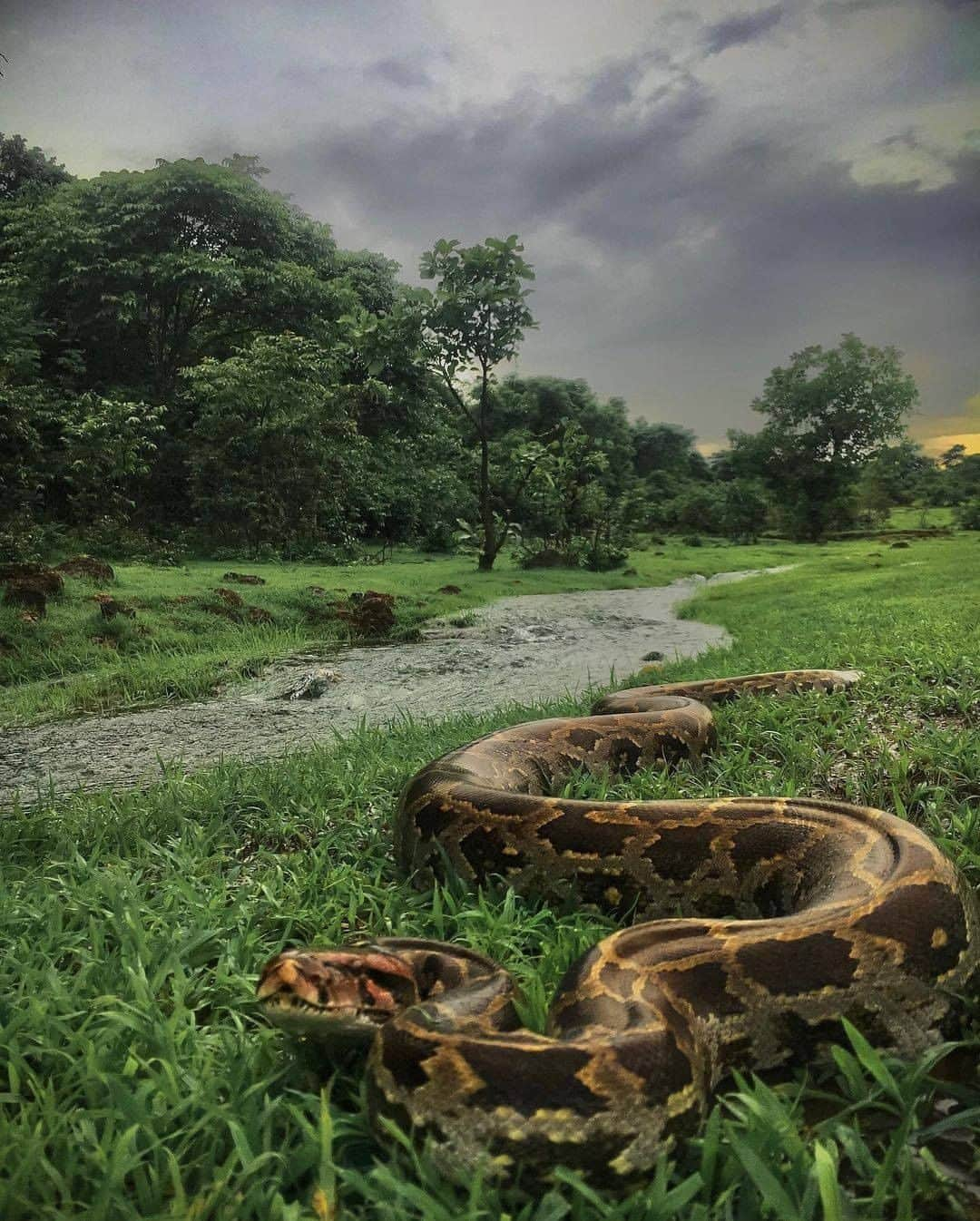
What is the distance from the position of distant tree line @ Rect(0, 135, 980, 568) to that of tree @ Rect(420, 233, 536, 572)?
0.01 m

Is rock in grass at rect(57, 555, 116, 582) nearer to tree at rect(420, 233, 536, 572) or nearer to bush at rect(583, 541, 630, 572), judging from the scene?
tree at rect(420, 233, 536, 572)

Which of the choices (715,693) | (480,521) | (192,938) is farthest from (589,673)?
(192,938)

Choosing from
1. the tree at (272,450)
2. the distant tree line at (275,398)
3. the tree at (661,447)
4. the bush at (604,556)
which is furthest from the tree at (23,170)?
the tree at (661,447)

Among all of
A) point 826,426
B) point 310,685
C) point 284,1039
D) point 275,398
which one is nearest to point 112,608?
point 310,685

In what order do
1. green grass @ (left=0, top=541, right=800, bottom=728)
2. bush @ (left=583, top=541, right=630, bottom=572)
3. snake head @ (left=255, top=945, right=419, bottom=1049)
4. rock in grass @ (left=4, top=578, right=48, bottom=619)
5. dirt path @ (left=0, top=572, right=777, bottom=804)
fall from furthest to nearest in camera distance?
bush @ (left=583, top=541, right=630, bottom=572) → rock in grass @ (left=4, top=578, right=48, bottom=619) → green grass @ (left=0, top=541, right=800, bottom=728) → dirt path @ (left=0, top=572, right=777, bottom=804) → snake head @ (left=255, top=945, right=419, bottom=1049)

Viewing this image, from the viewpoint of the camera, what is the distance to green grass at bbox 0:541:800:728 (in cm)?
432

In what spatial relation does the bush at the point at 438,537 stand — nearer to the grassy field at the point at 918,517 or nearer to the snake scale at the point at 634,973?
the grassy field at the point at 918,517

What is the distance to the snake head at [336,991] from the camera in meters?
1.22

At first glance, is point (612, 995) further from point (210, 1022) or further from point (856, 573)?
point (856, 573)

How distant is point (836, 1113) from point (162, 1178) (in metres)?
0.99

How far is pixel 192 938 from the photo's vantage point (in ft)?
5.74

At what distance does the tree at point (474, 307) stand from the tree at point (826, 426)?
2.21m

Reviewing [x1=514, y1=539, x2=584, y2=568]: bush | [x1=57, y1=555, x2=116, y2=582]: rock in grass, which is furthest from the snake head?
[x1=514, y1=539, x2=584, y2=568]: bush

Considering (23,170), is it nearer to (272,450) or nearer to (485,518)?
(272,450)
